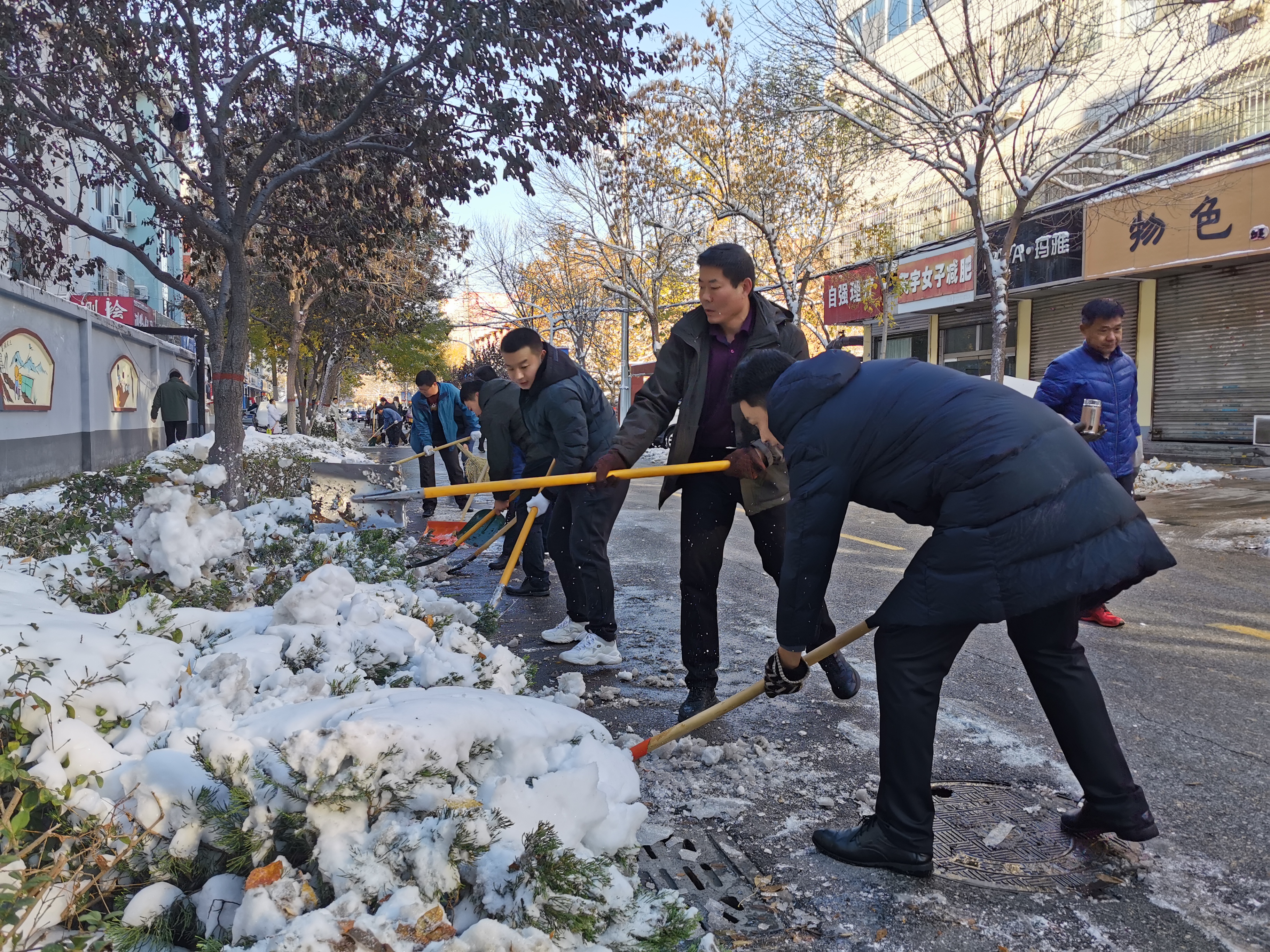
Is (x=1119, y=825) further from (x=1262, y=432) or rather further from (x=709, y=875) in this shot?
(x=1262, y=432)

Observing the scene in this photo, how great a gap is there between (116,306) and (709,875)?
82.7 ft

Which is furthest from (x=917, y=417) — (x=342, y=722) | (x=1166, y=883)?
(x=342, y=722)

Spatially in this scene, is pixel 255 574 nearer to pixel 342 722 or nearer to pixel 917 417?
pixel 342 722

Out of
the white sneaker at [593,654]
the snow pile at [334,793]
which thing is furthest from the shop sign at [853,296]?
the snow pile at [334,793]

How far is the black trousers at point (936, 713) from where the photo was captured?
254cm

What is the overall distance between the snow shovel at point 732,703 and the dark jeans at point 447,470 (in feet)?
26.9

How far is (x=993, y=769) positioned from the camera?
10.6ft

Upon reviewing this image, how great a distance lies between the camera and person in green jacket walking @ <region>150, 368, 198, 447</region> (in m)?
17.8

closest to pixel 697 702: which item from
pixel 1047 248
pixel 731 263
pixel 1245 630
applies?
→ pixel 731 263

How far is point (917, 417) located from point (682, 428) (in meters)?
1.51

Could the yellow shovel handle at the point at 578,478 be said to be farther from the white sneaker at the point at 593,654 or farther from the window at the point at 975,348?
the window at the point at 975,348

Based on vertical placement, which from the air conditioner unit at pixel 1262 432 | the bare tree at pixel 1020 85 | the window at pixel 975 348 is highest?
the bare tree at pixel 1020 85

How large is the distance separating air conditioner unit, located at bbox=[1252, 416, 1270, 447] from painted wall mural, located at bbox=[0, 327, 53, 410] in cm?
1767

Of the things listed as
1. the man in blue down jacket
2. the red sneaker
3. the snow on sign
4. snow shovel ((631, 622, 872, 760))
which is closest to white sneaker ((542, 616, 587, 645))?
snow shovel ((631, 622, 872, 760))
